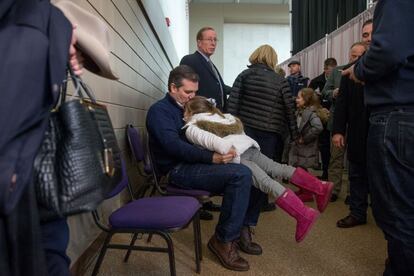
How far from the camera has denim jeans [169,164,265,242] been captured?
1.96 m

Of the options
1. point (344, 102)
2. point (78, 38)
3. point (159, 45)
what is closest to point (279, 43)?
point (159, 45)

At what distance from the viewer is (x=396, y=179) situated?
1.35m

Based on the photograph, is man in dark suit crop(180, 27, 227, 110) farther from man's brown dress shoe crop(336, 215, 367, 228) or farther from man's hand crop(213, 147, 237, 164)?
man's brown dress shoe crop(336, 215, 367, 228)

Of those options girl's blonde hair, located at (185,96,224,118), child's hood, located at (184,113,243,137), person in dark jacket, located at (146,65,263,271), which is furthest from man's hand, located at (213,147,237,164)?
girl's blonde hair, located at (185,96,224,118)

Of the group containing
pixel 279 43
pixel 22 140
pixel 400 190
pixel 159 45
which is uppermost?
pixel 279 43

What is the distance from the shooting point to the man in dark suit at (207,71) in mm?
3215

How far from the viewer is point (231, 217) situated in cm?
198

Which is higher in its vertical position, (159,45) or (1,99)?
(159,45)

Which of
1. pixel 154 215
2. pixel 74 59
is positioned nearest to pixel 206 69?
pixel 154 215

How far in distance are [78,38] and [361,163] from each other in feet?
7.73

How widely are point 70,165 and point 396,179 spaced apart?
45.8 inches

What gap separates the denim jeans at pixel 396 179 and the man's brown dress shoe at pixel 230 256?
79 centimetres

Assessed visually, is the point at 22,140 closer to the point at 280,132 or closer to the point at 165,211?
Answer: the point at 165,211

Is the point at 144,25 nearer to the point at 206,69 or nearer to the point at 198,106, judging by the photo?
the point at 206,69
